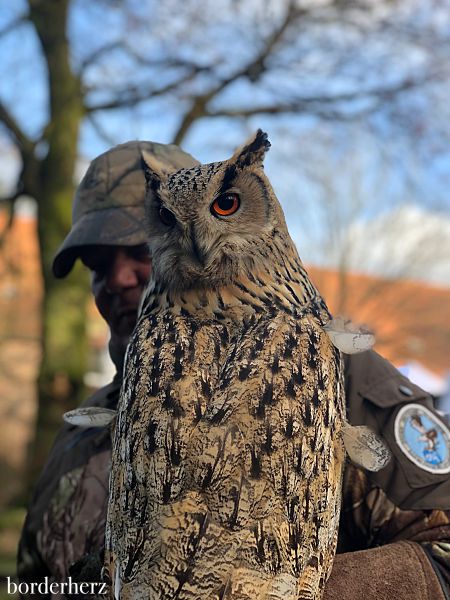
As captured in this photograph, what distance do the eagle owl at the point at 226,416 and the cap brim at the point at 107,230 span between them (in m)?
0.68

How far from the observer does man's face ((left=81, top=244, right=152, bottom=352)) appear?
7.86 feet

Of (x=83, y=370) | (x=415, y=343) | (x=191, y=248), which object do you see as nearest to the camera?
(x=191, y=248)

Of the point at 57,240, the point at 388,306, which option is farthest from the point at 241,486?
the point at 388,306

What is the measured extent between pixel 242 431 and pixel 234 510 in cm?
16

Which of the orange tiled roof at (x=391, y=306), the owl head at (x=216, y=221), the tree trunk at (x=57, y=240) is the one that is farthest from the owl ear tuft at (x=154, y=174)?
the orange tiled roof at (x=391, y=306)

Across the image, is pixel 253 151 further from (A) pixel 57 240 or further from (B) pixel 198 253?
(A) pixel 57 240

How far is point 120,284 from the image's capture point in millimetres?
2391

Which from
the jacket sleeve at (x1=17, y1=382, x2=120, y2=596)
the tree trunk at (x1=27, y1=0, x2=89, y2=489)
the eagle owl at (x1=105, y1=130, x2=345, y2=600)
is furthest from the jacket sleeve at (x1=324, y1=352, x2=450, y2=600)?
the tree trunk at (x1=27, y1=0, x2=89, y2=489)

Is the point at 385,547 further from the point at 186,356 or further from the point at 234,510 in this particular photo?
the point at 186,356

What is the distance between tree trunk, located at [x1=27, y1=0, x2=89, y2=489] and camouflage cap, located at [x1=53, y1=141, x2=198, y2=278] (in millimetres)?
4826

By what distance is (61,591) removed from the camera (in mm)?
2041

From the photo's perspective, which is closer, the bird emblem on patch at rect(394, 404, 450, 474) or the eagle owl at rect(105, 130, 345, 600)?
the eagle owl at rect(105, 130, 345, 600)

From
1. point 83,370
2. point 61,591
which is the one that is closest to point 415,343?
point 83,370

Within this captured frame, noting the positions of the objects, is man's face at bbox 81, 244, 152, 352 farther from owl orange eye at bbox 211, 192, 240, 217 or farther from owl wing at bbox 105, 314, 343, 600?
owl wing at bbox 105, 314, 343, 600
